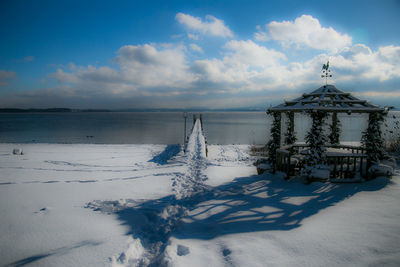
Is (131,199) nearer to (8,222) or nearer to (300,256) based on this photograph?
(8,222)

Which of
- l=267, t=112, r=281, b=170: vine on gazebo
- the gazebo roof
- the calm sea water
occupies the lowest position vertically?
the calm sea water

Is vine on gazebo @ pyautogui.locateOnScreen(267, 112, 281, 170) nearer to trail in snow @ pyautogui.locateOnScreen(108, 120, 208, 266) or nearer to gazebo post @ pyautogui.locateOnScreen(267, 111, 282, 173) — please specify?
gazebo post @ pyautogui.locateOnScreen(267, 111, 282, 173)

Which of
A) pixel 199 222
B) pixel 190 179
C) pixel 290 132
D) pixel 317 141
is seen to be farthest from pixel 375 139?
pixel 199 222

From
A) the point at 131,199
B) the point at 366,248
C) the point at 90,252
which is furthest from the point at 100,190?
the point at 366,248

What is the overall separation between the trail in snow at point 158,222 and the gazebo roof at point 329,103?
13.6ft

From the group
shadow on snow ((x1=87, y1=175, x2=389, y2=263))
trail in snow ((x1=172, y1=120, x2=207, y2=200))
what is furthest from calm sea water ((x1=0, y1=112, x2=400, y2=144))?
trail in snow ((x1=172, y1=120, x2=207, y2=200))

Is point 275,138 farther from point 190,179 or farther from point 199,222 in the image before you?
point 199,222

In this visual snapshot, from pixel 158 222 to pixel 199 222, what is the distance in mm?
910

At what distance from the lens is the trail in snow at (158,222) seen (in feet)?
11.0

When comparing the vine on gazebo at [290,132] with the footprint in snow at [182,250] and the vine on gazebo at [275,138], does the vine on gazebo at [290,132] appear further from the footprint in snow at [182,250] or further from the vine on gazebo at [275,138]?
the footprint in snow at [182,250]

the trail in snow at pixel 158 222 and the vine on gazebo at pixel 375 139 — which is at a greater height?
the vine on gazebo at pixel 375 139

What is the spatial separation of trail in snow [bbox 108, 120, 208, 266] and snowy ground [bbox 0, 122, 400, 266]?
0.07 ft

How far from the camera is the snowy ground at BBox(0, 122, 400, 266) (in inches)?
128

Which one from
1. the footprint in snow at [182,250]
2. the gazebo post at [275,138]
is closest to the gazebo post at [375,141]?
the gazebo post at [275,138]
